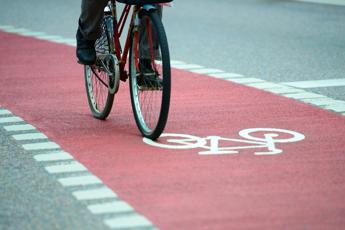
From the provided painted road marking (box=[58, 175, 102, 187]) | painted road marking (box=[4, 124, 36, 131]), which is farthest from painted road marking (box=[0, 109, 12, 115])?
painted road marking (box=[58, 175, 102, 187])

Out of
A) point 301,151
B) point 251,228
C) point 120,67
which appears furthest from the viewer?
point 120,67

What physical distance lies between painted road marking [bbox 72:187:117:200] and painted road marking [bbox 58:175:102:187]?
22 centimetres

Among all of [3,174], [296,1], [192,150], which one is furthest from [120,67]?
[296,1]

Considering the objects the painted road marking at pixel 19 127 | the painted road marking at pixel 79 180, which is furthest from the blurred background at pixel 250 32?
the painted road marking at pixel 79 180

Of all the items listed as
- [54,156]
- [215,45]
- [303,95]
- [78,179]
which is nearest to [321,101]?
[303,95]

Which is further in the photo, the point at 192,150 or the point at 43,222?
the point at 192,150

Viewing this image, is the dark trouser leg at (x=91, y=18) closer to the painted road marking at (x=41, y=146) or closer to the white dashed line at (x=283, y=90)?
the painted road marking at (x=41, y=146)

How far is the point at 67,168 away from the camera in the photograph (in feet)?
26.1

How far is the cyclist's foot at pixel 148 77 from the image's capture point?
8727 millimetres

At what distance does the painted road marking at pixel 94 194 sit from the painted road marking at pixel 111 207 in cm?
20

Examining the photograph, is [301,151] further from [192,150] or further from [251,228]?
[251,228]

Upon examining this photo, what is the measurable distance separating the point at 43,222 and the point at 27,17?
47.2ft

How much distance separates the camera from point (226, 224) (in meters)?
6.39

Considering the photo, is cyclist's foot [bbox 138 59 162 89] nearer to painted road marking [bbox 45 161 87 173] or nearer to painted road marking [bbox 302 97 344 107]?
painted road marking [bbox 45 161 87 173]
